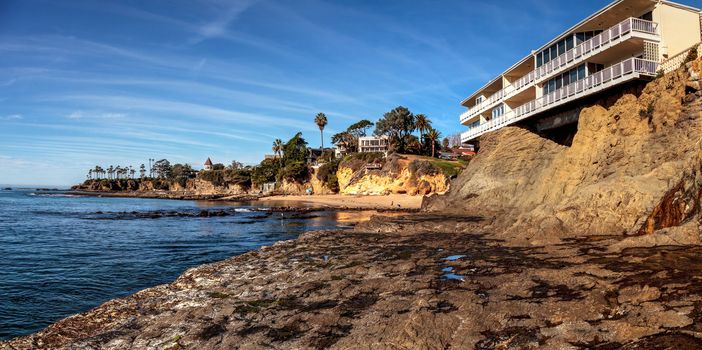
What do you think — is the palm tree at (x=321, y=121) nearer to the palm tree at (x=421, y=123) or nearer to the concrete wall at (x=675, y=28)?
the palm tree at (x=421, y=123)

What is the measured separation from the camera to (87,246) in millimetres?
25500

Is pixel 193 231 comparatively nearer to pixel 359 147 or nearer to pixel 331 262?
pixel 331 262

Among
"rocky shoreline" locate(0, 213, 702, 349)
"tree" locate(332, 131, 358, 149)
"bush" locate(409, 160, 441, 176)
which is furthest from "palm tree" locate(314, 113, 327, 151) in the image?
"rocky shoreline" locate(0, 213, 702, 349)

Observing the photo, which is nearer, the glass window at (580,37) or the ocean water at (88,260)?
the ocean water at (88,260)

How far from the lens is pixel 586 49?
86.2ft

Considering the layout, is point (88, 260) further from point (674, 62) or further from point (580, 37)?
point (580, 37)

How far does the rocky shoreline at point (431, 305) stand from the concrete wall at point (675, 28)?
15773mm

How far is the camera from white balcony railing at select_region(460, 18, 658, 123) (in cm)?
2323

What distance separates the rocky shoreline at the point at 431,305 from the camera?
716 centimetres

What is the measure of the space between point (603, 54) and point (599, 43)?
0.78 metres

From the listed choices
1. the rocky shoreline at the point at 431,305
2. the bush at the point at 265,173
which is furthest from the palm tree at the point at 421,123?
the rocky shoreline at the point at 431,305

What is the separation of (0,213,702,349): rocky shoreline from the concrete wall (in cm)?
1577

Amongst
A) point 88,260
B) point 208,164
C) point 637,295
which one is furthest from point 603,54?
point 208,164

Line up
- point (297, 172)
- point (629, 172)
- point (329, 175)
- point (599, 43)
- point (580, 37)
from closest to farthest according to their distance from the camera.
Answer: point (629, 172) → point (599, 43) → point (580, 37) → point (329, 175) → point (297, 172)
